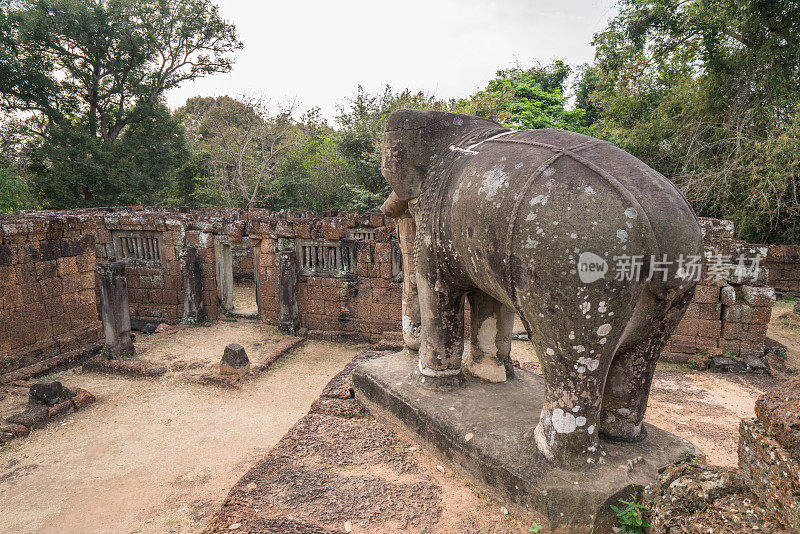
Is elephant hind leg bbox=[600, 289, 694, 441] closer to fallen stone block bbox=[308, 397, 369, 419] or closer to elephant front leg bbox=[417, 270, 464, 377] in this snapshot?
elephant front leg bbox=[417, 270, 464, 377]

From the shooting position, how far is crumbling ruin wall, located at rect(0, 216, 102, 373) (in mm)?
6684

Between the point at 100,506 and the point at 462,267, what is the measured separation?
13.1 ft

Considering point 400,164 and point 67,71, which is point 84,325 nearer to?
point 400,164

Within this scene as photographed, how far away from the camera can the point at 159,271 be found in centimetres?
1013

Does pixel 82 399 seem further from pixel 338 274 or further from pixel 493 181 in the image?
pixel 493 181

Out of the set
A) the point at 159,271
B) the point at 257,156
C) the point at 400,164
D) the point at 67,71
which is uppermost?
the point at 67,71

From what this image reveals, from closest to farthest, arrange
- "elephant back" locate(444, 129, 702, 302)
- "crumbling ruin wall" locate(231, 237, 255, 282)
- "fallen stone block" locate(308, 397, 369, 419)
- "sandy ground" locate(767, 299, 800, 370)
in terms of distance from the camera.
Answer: "elephant back" locate(444, 129, 702, 302)
"fallen stone block" locate(308, 397, 369, 419)
"sandy ground" locate(767, 299, 800, 370)
"crumbling ruin wall" locate(231, 237, 255, 282)

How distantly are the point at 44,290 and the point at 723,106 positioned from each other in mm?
16136

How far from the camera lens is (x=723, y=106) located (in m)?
11.6

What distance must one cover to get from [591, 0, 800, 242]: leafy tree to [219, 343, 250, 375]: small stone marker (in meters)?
11.7

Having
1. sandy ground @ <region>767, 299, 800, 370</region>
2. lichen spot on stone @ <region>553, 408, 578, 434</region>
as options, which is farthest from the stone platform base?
sandy ground @ <region>767, 299, 800, 370</region>

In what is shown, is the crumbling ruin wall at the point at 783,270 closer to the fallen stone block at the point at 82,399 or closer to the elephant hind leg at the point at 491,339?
the elephant hind leg at the point at 491,339

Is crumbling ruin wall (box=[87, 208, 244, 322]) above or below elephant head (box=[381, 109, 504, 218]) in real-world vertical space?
below

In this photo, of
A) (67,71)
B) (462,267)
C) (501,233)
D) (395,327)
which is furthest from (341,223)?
(67,71)
